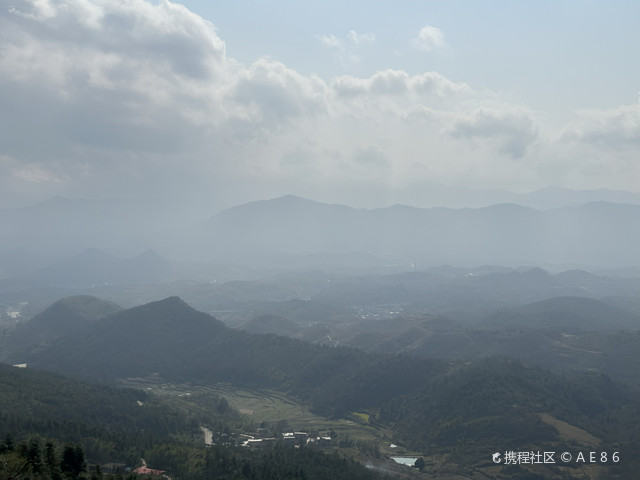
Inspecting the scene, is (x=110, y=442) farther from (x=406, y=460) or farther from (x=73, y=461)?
(x=406, y=460)

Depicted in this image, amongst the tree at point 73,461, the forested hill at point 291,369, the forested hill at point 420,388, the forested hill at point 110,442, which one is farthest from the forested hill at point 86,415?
the forested hill at point 420,388

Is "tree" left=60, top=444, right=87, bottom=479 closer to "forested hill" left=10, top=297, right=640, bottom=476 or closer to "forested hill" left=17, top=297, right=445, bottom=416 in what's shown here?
"forested hill" left=10, top=297, right=640, bottom=476

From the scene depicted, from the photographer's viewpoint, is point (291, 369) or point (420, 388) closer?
point (420, 388)

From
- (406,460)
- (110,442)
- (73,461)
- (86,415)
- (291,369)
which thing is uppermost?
(73,461)

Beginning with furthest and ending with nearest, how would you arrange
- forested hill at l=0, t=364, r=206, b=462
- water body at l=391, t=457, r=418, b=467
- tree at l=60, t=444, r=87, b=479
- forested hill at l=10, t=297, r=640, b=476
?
forested hill at l=10, t=297, r=640, b=476
water body at l=391, t=457, r=418, b=467
forested hill at l=0, t=364, r=206, b=462
tree at l=60, t=444, r=87, b=479

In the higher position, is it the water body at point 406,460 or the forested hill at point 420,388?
the forested hill at point 420,388

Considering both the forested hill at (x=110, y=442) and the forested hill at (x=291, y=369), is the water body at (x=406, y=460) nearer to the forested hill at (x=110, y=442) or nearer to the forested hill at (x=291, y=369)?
the forested hill at (x=110, y=442)

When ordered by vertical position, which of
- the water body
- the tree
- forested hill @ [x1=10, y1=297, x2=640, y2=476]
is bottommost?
the water body


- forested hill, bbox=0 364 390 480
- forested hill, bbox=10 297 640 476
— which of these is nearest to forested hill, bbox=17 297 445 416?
forested hill, bbox=10 297 640 476

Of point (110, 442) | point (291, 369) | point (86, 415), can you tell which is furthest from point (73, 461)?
point (291, 369)

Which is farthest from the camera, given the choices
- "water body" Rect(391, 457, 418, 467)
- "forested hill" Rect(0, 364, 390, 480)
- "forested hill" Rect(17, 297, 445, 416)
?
"forested hill" Rect(17, 297, 445, 416)

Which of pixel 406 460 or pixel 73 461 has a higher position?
pixel 73 461
